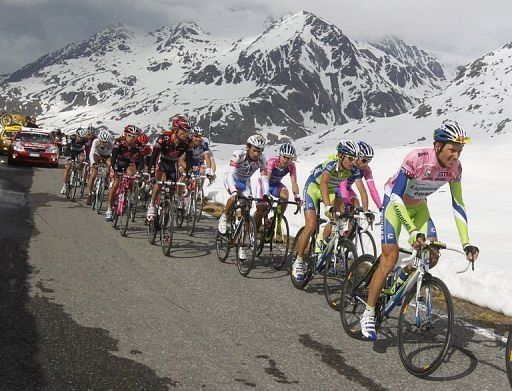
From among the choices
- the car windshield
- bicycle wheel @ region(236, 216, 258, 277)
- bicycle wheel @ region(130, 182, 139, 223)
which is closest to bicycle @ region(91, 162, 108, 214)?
bicycle wheel @ region(130, 182, 139, 223)

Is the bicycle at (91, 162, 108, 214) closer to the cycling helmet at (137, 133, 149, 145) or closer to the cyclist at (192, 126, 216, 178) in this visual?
the cycling helmet at (137, 133, 149, 145)

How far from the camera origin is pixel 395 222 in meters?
6.03

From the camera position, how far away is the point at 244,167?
991 centimetres

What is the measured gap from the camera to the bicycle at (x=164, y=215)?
10.3 meters

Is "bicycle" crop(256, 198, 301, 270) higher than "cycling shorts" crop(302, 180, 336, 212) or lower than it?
lower

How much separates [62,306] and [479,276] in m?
6.33

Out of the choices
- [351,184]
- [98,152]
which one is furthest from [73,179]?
[351,184]

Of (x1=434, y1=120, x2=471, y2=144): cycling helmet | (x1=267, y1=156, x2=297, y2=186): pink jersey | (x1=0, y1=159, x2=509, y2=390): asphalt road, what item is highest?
(x1=434, y1=120, x2=471, y2=144): cycling helmet

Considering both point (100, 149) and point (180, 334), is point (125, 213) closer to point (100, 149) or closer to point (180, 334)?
point (100, 149)

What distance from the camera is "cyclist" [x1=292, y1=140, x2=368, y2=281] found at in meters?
7.95

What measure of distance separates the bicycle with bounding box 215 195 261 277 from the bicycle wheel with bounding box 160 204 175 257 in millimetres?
968

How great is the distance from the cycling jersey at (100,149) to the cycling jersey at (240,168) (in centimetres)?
694

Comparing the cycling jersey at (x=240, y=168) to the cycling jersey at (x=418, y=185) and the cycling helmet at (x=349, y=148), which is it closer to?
the cycling helmet at (x=349, y=148)

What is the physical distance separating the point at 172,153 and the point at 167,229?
1823 millimetres
